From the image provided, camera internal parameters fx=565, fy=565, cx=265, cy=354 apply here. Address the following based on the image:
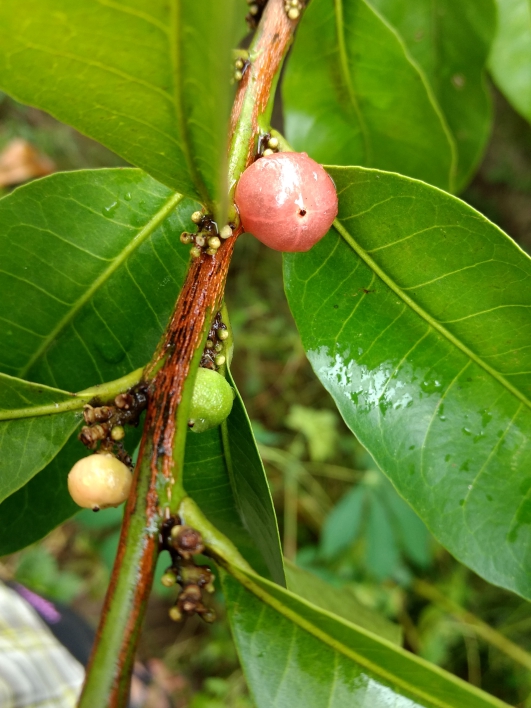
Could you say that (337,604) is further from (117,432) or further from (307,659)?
(117,432)

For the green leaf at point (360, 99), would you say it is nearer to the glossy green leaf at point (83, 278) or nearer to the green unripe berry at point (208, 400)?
the glossy green leaf at point (83, 278)

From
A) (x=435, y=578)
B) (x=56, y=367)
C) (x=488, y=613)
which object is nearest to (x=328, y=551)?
(x=435, y=578)

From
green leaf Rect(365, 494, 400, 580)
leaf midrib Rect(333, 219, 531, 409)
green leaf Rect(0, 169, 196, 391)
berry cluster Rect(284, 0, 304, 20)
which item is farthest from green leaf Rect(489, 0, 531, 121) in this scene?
green leaf Rect(365, 494, 400, 580)

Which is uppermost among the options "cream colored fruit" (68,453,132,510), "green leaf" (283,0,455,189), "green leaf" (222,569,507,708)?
"green leaf" (283,0,455,189)

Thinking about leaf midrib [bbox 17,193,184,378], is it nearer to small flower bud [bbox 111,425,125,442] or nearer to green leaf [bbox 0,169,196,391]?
green leaf [bbox 0,169,196,391]

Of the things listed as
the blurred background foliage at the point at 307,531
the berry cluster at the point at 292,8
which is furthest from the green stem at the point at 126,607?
the blurred background foliage at the point at 307,531

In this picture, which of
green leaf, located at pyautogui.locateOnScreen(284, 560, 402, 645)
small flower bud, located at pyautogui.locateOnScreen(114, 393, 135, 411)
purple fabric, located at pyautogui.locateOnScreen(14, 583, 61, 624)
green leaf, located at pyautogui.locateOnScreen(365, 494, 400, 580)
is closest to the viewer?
small flower bud, located at pyautogui.locateOnScreen(114, 393, 135, 411)

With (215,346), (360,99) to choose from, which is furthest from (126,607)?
(360,99)
